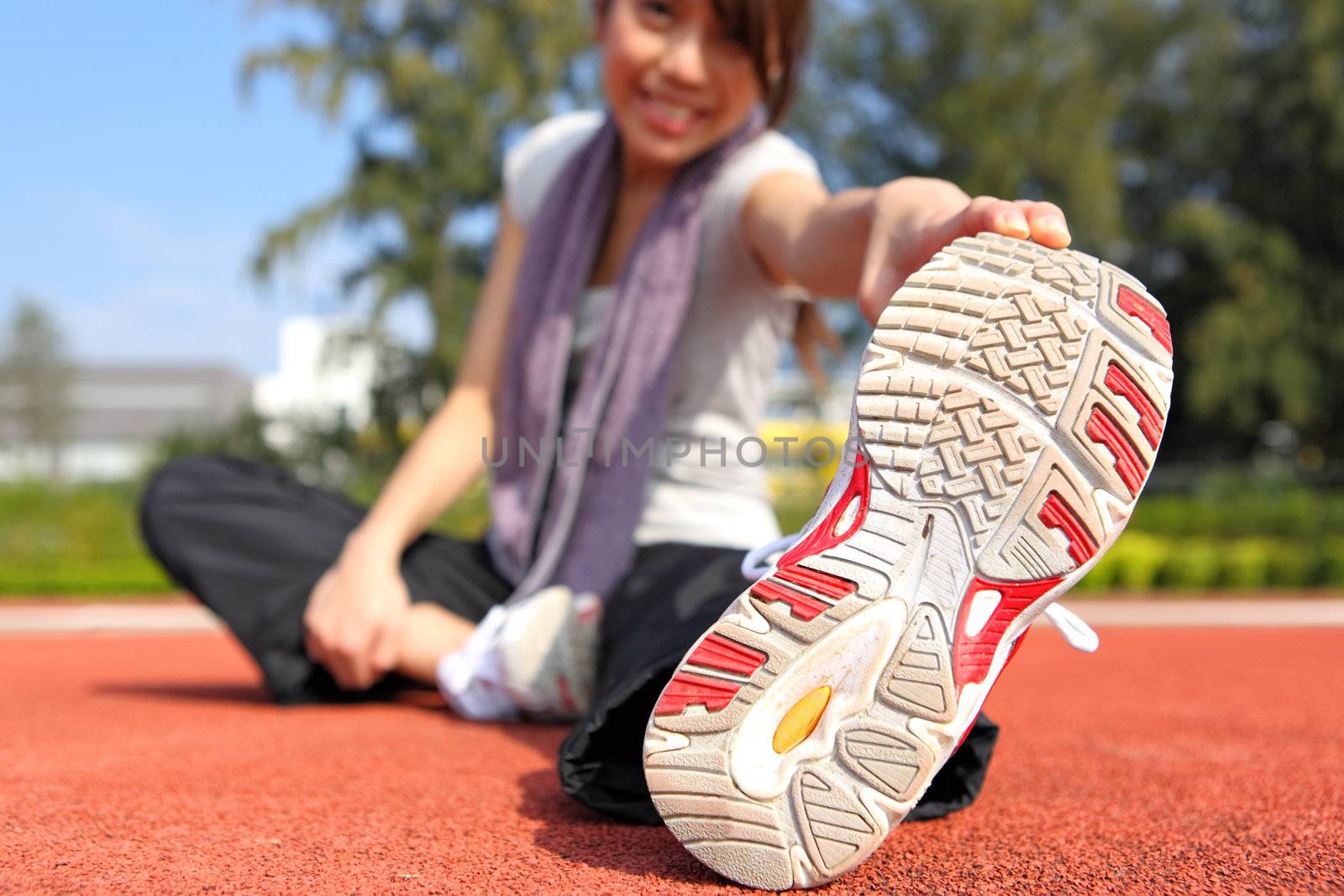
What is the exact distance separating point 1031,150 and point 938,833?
18.8m

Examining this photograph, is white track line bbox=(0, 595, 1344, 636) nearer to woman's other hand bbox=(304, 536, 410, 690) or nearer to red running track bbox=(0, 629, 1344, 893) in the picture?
red running track bbox=(0, 629, 1344, 893)

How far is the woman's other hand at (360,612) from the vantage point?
66.9 inches

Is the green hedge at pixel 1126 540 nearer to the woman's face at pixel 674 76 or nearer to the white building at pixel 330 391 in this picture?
the white building at pixel 330 391

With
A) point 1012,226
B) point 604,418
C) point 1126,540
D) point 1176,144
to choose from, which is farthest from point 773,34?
point 1176,144

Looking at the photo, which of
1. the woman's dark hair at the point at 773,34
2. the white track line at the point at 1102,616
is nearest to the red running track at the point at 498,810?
the woman's dark hair at the point at 773,34

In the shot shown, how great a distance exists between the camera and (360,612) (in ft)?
5.56

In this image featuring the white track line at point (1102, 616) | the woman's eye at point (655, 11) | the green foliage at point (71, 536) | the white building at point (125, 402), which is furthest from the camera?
the white building at point (125, 402)

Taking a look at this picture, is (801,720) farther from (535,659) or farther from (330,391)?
(330,391)

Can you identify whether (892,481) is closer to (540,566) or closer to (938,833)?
(938,833)

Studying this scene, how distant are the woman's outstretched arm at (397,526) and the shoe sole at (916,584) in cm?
95

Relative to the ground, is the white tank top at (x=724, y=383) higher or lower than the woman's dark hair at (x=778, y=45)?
lower

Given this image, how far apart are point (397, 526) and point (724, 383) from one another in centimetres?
58

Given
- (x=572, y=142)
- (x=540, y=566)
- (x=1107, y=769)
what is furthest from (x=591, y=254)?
(x=1107, y=769)

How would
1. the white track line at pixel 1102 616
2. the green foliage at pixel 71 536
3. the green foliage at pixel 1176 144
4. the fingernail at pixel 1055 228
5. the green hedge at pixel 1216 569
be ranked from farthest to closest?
the green foliage at pixel 1176 144 → the green hedge at pixel 1216 569 → the green foliage at pixel 71 536 → the white track line at pixel 1102 616 → the fingernail at pixel 1055 228
